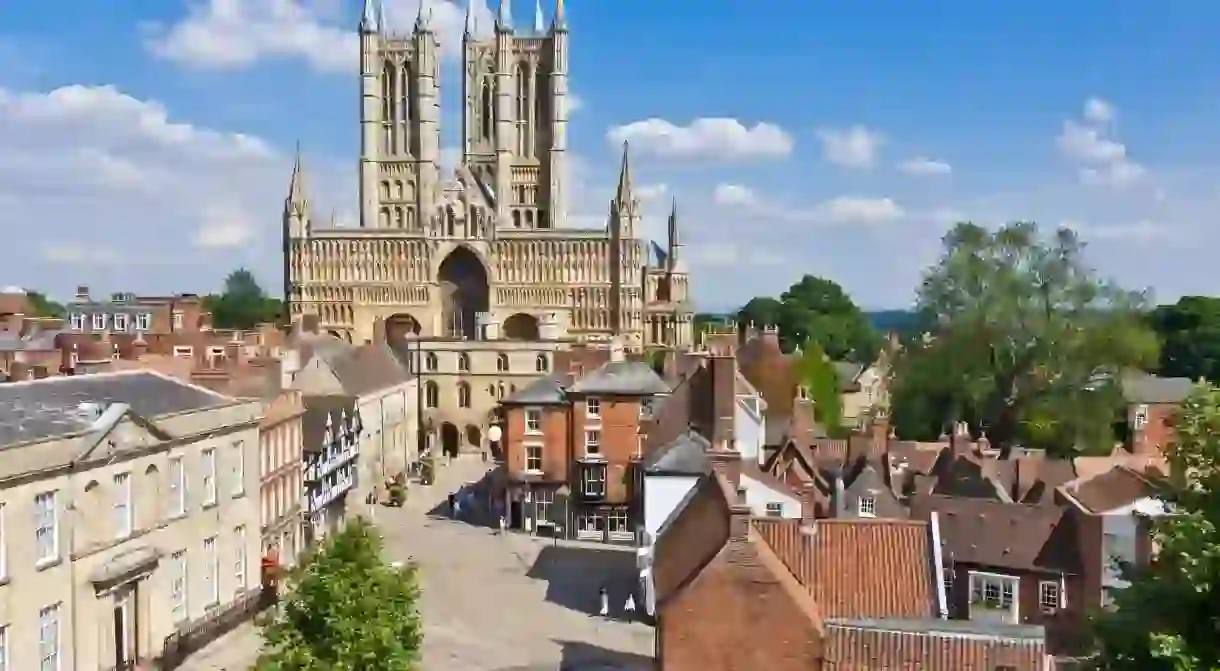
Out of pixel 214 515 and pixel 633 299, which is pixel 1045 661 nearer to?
pixel 214 515

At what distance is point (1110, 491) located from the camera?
34938 millimetres

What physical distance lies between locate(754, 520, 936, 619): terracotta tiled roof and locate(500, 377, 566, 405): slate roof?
97.7ft

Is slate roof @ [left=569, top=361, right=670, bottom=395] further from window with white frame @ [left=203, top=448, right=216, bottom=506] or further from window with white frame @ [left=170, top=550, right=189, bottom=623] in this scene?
window with white frame @ [left=170, top=550, right=189, bottom=623]

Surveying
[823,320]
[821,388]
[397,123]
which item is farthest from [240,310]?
[821,388]

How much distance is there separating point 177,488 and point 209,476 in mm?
2043

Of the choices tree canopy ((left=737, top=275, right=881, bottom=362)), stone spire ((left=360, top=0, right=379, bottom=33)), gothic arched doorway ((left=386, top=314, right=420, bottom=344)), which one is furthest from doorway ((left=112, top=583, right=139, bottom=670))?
tree canopy ((left=737, top=275, right=881, bottom=362))

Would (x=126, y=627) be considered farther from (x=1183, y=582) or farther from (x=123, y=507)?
(x=1183, y=582)

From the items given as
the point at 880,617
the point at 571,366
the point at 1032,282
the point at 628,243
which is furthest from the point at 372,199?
→ the point at 880,617

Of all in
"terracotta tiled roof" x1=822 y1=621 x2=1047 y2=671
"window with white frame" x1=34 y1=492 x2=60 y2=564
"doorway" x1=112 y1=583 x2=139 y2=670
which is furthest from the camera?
"doorway" x1=112 y1=583 x2=139 y2=670

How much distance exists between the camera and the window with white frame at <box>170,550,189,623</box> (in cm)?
3231

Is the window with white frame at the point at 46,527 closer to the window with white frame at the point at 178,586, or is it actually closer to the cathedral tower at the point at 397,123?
the window with white frame at the point at 178,586

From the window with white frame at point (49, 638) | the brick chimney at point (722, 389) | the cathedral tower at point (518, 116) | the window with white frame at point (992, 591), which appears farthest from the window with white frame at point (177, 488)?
the cathedral tower at point (518, 116)

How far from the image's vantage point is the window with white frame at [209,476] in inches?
1364

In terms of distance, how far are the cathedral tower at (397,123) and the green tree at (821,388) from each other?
6013 cm
